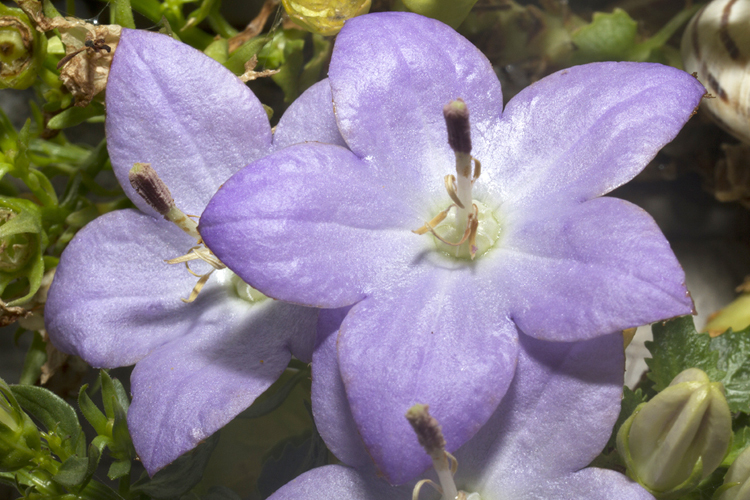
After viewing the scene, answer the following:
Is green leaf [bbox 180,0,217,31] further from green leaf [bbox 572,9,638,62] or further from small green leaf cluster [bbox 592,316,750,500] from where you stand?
small green leaf cluster [bbox 592,316,750,500]

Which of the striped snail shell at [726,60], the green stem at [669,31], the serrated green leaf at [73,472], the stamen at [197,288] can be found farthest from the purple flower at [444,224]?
the green stem at [669,31]

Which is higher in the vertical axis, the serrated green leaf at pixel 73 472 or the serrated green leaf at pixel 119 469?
the serrated green leaf at pixel 73 472

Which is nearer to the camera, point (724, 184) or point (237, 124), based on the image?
point (237, 124)

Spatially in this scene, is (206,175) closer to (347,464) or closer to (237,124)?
(237,124)

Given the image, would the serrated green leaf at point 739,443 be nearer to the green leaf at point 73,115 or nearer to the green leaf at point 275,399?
the green leaf at point 275,399

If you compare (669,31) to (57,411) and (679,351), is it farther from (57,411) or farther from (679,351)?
(57,411)

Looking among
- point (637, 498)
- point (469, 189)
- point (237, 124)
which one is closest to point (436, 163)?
point (469, 189)
